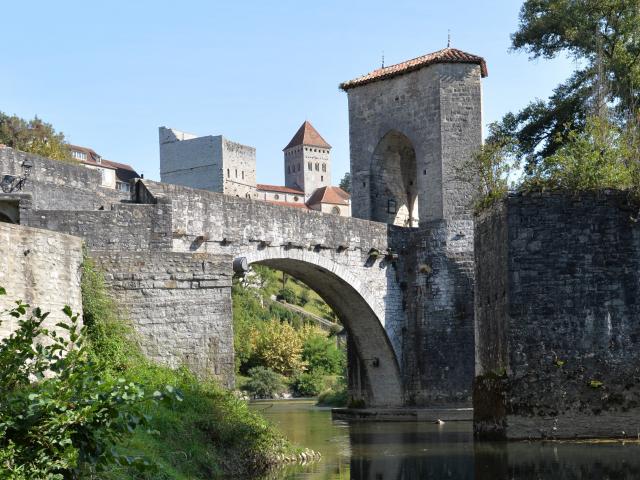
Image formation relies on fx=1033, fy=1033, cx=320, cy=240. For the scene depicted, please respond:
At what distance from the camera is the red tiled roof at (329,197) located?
295ft

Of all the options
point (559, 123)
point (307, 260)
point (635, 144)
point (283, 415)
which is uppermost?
point (559, 123)

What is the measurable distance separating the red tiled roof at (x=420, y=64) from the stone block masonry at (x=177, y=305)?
1168 centimetres

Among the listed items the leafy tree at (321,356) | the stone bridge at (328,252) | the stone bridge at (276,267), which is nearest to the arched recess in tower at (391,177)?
the stone bridge at (276,267)

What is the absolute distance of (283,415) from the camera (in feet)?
89.5

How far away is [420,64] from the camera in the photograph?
80.3 feet

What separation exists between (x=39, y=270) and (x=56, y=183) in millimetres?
6348

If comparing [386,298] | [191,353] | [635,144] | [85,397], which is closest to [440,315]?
[386,298]

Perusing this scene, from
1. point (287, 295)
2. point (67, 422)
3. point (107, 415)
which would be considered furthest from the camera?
point (287, 295)

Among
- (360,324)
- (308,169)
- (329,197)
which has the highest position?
(308,169)

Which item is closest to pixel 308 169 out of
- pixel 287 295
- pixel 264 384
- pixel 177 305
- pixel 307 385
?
pixel 287 295

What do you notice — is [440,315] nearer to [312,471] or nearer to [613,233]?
[613,233]

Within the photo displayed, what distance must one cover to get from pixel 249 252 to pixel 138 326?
20.2ft

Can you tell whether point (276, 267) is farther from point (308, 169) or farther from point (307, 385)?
point (308, 169)

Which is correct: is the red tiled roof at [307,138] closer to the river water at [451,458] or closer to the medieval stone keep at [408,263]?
the medieval stone keep at [408,263]
